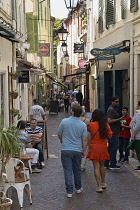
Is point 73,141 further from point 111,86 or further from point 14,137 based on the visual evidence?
point 111,86

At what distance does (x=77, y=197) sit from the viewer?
29.6 ft

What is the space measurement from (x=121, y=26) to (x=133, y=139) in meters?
5.95

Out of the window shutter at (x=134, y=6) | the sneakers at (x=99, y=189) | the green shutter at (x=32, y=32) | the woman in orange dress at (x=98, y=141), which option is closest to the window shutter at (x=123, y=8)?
the window shutter at (x=134, y=6)

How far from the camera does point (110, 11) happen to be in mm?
18562

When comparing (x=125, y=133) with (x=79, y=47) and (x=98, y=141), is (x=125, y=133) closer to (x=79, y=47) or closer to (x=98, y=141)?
(x=98, y=141)

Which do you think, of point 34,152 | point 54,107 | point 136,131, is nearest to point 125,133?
point 136,131

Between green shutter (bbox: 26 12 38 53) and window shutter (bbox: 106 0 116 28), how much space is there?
23.7 ft

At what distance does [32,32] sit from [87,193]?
17.8 meters

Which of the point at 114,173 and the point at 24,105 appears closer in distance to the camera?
the point at 114,173

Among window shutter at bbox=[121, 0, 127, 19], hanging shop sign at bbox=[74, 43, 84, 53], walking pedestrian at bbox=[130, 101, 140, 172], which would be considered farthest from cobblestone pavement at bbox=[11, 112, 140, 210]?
hanging shop sign at bbox=[74, 43, 84, 53]

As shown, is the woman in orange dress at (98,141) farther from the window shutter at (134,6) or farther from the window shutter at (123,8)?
the window shutter at (123,8)

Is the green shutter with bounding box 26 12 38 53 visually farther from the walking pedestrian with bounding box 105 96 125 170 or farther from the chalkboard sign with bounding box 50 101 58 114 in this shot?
the walking pedestrian with bounding box 105 96 125 170

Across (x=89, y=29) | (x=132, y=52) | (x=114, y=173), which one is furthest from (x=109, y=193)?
(x=89, y=29)

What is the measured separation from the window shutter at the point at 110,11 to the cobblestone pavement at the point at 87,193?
7.46m
